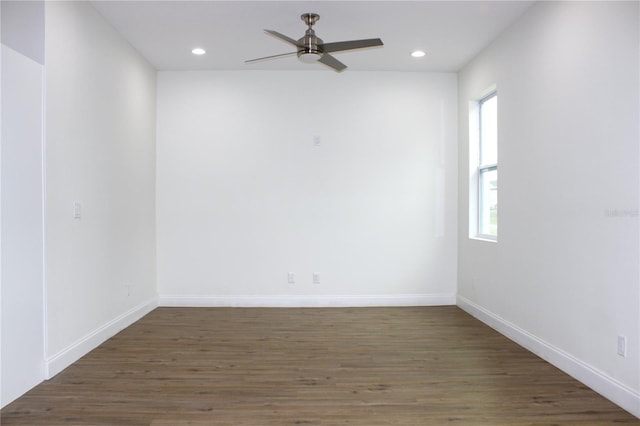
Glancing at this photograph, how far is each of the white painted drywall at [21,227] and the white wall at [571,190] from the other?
11.7 ft

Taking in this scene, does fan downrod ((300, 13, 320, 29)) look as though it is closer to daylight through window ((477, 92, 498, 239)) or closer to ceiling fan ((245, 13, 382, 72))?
ceiling fan ((245, 13, 382, 72))

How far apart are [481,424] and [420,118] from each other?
3.50m

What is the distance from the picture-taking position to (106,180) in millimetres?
3447

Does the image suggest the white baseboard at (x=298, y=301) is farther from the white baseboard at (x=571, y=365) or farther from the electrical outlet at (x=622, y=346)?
the electrical outlet at (x=622, y=346)

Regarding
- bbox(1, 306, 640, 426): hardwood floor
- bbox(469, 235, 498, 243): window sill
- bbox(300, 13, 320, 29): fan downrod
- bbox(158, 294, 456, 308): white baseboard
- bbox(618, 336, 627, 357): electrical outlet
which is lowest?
bbox(1, 306, 640, 426): hardwood floor

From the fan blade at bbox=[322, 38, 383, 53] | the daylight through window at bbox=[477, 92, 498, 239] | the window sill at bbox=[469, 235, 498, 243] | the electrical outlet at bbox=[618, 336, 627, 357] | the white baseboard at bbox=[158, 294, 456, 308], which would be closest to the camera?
the electrical outlet at bbox=[618, 336, 627, 357]

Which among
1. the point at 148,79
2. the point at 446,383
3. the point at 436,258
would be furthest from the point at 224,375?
the point at 148,79

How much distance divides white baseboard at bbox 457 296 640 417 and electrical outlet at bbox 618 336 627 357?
18 cm

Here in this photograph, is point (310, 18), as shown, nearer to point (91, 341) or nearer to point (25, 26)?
point (25, 26)

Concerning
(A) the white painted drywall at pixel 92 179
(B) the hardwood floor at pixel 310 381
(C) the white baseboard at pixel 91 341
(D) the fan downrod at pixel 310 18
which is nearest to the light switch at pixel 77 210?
(A) the white painted drywall at pixel 92 179

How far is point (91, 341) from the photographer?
3139mm

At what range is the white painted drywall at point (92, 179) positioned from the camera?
2.72 m

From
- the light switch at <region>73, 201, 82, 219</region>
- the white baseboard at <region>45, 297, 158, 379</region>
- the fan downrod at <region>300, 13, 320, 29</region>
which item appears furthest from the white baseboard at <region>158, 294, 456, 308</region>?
the fan downrod at <region>300, 13, 320, 29</region>

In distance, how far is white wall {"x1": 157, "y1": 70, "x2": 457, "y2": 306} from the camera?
4652 millimetres
